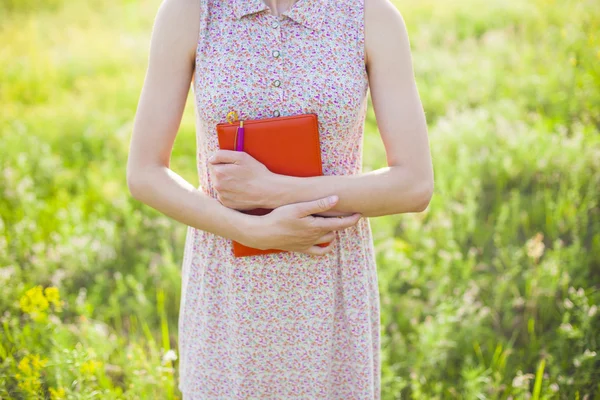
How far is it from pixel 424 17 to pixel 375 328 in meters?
6.19

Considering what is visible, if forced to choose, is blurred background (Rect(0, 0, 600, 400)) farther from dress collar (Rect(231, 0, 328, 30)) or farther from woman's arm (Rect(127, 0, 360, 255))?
dress collar (Rect(231, 0, 328, 30))

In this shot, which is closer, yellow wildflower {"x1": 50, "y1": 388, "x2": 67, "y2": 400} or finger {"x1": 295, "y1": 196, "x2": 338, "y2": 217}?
finger {"x1": 295, "y1": 196, "x2": 338, "y2": 217}

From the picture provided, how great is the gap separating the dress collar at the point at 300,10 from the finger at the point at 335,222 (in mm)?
529

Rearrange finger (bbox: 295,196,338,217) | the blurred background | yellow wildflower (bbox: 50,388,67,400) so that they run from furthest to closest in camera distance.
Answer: the blurred background → yellow wildflower (bbox: 50,388,67,400) → finger (bbox: 295,196,338,217)

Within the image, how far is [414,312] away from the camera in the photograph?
2951mm

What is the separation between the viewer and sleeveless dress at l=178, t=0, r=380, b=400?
146 cm

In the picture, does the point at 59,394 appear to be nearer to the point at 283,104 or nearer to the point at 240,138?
the point at 240,138

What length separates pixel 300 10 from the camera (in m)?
1.45

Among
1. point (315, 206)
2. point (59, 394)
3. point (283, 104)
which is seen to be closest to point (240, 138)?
point (283, 104)

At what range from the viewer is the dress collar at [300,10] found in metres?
1.45

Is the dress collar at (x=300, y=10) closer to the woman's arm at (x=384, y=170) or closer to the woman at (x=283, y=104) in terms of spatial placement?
the woman at (x=283, y=104)

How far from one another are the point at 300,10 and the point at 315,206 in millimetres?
536

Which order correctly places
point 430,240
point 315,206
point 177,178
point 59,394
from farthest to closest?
point 430,240 → point 59,394 → point 177,178 → point 315,206

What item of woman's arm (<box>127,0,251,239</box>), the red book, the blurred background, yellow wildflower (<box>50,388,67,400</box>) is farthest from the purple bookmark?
yellow wildflower (<box>50,388,67,400</box>)
